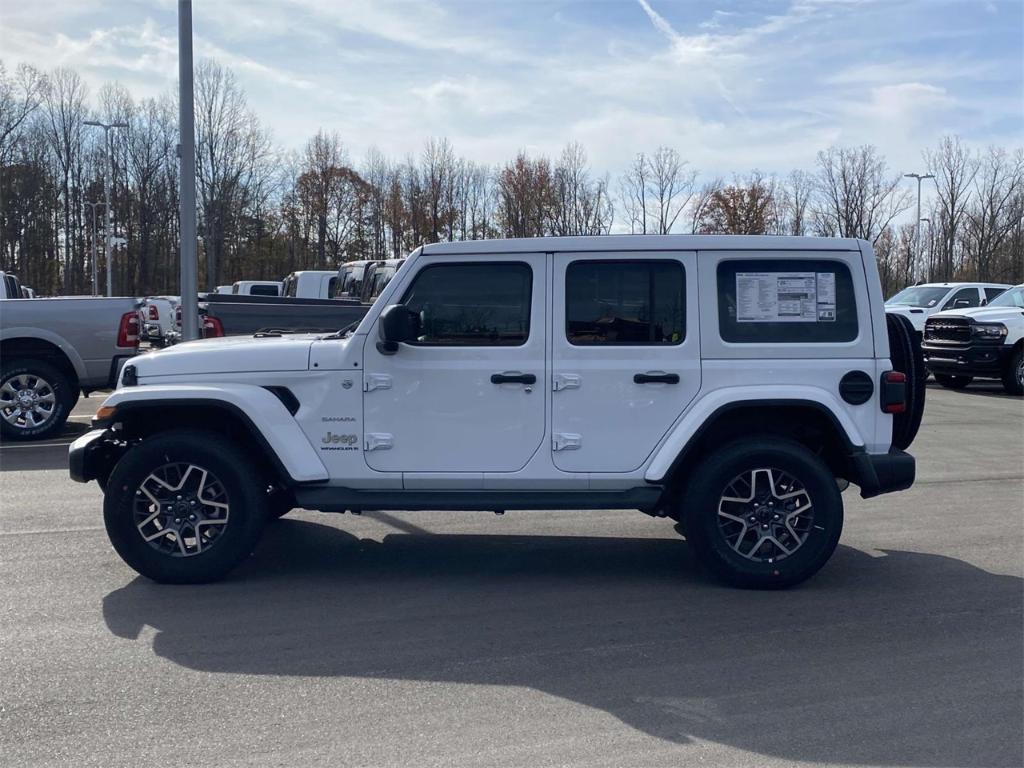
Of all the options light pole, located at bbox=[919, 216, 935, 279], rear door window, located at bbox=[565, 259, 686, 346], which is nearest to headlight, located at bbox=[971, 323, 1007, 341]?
rear door window, located at bbox=[565, 259, 686, 346]

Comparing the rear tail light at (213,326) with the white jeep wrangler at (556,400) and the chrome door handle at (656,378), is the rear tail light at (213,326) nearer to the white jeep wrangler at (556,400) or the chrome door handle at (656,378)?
the white jeep wrangler at (556,400)

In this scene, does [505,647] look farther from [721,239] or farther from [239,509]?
[721,239]

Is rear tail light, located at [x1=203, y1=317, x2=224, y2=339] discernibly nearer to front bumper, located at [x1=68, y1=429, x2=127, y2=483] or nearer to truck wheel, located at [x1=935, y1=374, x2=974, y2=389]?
front bumper, located at [x1=68, y1=429, x2=127, y2=483]

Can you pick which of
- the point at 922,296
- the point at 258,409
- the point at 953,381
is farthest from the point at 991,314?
the point at 258,409

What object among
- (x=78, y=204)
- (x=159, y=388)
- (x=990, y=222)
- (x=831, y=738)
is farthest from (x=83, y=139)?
(x=831, y=738)

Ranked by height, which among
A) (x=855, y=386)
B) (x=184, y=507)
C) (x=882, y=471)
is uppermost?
(x=855, y=386)

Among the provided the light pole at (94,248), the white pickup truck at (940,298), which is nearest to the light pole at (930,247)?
the white pickup truck at (940,298)

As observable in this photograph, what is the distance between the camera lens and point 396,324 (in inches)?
237

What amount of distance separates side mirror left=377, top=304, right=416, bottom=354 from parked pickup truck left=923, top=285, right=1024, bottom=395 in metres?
16.3

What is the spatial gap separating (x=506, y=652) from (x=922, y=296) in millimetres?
22796

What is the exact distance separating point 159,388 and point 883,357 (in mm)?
4279

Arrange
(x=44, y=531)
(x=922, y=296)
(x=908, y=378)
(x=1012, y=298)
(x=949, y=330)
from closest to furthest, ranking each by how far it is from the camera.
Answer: (x=908, y=378) → (x=44, y=531) → (x=949, y=330) → (x=1012, y=298) → (x=922, y=296)

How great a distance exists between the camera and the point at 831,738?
→ 4.21 metres

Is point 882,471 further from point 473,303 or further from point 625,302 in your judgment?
point 473,303
